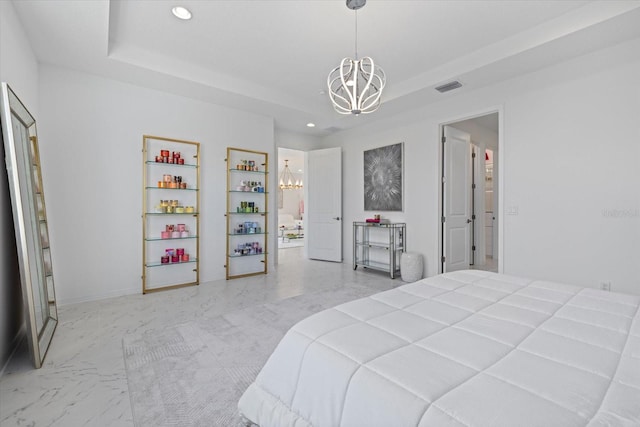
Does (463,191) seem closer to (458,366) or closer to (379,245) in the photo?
(379,245)

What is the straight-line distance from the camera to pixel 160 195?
402cm

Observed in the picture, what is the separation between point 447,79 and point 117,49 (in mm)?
3681

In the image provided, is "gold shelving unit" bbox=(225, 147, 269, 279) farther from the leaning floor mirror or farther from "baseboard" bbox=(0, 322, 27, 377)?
"baseboard" bbox=(0, 322, 27, 377)

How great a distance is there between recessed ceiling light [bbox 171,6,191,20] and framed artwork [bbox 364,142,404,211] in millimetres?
3409

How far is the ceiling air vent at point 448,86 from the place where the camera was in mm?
3685

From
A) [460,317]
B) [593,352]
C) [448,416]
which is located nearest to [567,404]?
[448,416]

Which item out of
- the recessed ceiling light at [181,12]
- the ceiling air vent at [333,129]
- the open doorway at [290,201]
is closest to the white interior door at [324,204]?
the ceiling air vent at [333,129]

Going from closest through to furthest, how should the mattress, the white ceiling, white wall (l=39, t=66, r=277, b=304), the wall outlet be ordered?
1. the mattress
2. the white ceiling
3. white wall (l=39, t=66, r=277, b=304)
4. the wall outlet

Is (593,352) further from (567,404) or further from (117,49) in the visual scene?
(117,49)

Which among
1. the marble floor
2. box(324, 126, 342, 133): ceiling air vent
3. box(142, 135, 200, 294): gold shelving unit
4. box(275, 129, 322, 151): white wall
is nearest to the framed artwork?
box(324, 126, 342, 133): ceiling air vent

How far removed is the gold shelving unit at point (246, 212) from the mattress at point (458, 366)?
343cm

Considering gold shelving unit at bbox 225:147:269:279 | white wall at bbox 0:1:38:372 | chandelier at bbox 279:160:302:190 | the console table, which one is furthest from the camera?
chandelier at bbox 279:160:302:190

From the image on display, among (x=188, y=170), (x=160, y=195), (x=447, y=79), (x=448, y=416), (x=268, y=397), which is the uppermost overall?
(x=447, y=79)

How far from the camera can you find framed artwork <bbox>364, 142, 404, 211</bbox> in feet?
16.3
